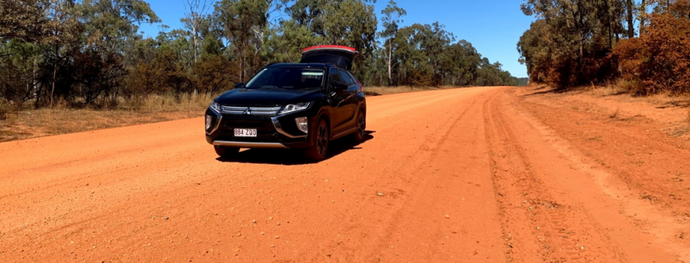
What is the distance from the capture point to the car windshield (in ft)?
26.0

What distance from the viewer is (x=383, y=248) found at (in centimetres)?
374

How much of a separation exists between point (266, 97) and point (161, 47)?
1573 inches

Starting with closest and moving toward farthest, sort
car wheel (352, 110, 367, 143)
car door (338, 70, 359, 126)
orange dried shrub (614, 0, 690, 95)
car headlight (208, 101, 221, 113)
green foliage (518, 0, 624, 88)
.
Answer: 1. car headlight (208, 101, 221, 113)
2. car door (338, 70, 359, 126)
3. car wheel (352, 110, 367, 143)
4. orange dried shrub (614, 0, 690, 95)
5. green foliage (518, 0, 624, 88)

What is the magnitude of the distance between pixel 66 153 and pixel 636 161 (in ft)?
31.0

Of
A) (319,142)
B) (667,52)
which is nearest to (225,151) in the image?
(319,142)

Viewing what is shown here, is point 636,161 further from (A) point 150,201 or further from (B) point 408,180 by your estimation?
(A) point 150,201

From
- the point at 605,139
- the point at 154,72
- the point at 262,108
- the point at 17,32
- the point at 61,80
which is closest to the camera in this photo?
the point at 262,108

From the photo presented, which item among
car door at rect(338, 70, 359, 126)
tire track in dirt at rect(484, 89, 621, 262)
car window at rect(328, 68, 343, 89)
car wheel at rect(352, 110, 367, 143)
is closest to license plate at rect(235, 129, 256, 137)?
car window at rect(328, 68, 343, 89)

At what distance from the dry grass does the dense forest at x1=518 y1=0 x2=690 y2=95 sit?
16742 mm

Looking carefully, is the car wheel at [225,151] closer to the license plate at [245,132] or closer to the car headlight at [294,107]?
the license plate at [245,132]

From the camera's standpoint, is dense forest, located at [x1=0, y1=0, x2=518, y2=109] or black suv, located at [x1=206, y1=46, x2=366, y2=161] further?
dense forest, located at [x1=0, y1=0, x2=518, y2=109]

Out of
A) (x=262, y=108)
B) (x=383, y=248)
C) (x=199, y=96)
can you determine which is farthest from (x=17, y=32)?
(x=383, y=248)

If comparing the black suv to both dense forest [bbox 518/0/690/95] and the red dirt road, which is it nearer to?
the red dirt road

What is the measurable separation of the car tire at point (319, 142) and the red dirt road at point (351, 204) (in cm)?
19
